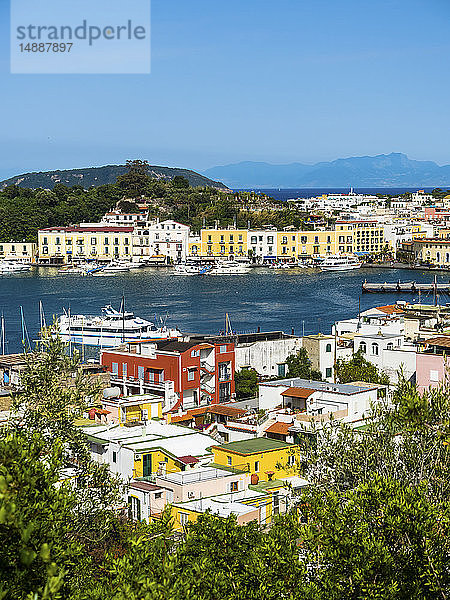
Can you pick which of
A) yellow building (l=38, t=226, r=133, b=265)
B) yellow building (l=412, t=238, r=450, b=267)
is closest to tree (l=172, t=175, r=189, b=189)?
yellow building (l=38, t=226, r=133, b=265)

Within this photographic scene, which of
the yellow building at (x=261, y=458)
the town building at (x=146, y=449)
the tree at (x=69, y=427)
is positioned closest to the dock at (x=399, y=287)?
the town building at (x=146, y=449)

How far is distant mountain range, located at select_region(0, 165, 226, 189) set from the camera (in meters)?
66.4

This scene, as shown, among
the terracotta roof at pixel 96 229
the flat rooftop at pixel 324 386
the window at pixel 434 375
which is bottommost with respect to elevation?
the window at pixel 434 375

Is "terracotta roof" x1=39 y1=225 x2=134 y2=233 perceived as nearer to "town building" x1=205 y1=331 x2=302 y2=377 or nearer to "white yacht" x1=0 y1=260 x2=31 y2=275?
"white yacht" x1=0 y1=260 x2=31 y2=275

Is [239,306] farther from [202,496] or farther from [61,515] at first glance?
[61,515]

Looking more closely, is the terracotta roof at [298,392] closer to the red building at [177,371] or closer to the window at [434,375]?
the red building at [177,371]

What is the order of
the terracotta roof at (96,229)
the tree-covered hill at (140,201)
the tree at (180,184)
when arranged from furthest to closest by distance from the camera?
1. the tree at (180,184)
2. the tree-covered hill at (140,201)
3. the terracotta roof at (96,229)

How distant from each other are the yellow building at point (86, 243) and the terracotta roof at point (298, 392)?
25308mm

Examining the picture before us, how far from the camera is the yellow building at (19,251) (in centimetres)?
3123

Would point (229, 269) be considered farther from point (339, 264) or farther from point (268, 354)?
point (268, 354)

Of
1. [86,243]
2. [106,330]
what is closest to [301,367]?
[106,330]

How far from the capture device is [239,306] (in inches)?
734

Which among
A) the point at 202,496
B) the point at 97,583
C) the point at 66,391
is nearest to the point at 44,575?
the point at 97,583

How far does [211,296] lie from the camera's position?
68.7 ft
